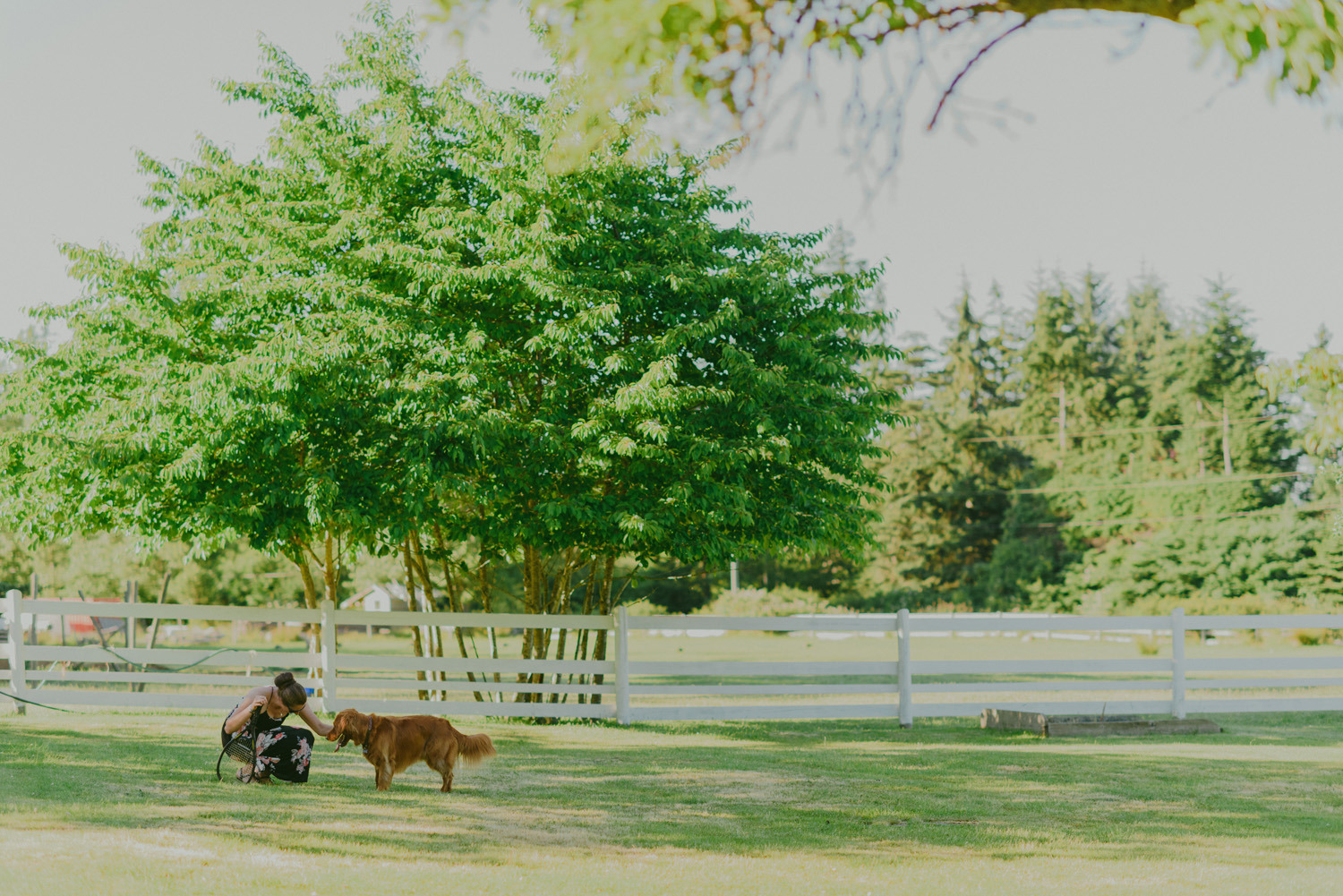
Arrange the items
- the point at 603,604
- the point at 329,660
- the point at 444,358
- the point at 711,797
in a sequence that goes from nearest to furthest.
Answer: the point at 711,797 → the point at 444,358 → the point at 329,660 → the point at 603,604

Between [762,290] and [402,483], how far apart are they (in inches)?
183

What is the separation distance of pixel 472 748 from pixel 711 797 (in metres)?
1.82

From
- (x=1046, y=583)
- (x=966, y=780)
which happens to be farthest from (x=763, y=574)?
(x=966, y=780)

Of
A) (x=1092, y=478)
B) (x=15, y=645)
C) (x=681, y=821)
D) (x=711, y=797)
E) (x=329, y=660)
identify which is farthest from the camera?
(x=1092, y=478)

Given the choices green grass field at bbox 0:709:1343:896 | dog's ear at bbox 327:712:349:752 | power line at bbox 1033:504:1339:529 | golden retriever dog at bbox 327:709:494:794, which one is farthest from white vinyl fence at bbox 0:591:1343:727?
power line at bbox 1033:504:1339:529

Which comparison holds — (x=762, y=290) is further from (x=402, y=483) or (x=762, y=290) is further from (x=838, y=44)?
(x=838, y=44)

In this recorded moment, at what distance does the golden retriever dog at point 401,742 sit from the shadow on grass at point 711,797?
24 cm

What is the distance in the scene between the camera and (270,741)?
8906 mm

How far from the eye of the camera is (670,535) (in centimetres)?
1393

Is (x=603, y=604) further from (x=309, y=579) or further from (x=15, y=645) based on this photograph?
(x=15, y=645)

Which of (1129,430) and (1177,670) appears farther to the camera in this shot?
(1129,430)

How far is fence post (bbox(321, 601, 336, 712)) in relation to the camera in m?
14.2

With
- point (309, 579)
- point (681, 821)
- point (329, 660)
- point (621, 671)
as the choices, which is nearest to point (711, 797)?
point (681, 821)

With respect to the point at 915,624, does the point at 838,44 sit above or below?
above
